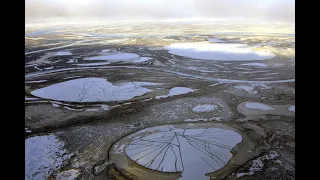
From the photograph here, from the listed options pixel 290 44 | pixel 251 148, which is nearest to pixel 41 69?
pixel 251 148

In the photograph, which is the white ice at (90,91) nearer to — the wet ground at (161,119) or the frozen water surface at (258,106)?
the wet ground at (161,119)

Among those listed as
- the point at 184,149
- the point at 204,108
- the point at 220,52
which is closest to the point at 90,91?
the point at 204,108

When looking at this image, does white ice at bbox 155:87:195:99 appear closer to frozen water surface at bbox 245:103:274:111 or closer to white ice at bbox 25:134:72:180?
frozen water surface at bbox 245:103:274:111

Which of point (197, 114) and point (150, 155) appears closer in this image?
point (150, 155)

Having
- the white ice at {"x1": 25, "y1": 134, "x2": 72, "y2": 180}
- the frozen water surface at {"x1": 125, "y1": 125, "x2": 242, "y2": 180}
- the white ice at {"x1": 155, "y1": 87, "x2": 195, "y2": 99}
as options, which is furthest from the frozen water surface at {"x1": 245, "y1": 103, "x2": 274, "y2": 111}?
the white ice at {"x1": 25, "y1": 134, "x2": 72, "y2": 180}

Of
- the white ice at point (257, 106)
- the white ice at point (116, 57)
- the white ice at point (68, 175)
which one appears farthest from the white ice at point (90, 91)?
the white ice at point (116, 57)
